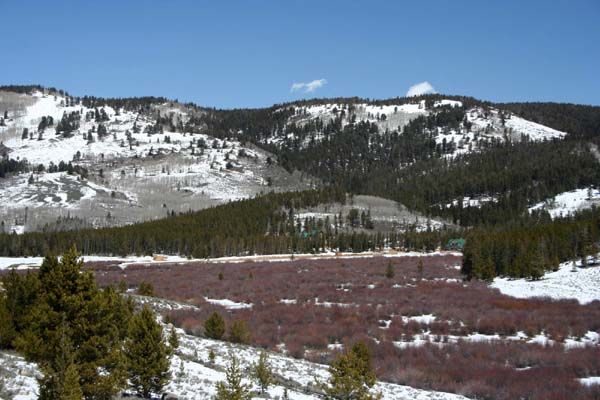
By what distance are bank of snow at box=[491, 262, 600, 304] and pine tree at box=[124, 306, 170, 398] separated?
3027 cm

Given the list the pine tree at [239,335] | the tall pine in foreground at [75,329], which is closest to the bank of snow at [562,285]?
the pine tree at [239,335]

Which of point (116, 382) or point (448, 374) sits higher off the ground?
point (116, 382)

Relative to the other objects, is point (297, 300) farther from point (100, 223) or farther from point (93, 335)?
point (100, 223)

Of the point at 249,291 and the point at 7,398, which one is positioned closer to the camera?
the point at 7,398

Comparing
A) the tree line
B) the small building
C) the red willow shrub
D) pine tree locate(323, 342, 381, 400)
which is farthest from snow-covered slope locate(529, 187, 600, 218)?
pine tree locate(323, 342, 381, 400)

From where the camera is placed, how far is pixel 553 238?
63375 mm

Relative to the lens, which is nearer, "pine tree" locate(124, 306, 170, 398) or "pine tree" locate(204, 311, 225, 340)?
"pine tree" locate(124, 306, 170, 398)

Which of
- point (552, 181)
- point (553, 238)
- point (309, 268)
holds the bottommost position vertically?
point (309, 268)

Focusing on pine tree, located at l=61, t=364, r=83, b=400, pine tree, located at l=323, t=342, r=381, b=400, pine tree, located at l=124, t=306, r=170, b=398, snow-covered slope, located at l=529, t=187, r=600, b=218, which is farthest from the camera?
snow-covered slope, located at l=529, t=187, r=600, b=218

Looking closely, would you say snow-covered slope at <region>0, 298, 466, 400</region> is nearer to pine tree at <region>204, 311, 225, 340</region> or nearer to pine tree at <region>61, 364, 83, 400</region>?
pine tree at <region>204, 311, 225, 340</region>

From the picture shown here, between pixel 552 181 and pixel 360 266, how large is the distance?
138 metres

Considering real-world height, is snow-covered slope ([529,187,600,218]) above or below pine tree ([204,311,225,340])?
above

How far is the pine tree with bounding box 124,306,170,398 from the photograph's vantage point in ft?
45.9

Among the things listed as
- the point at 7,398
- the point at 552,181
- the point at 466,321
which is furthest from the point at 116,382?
the point at 552,181
